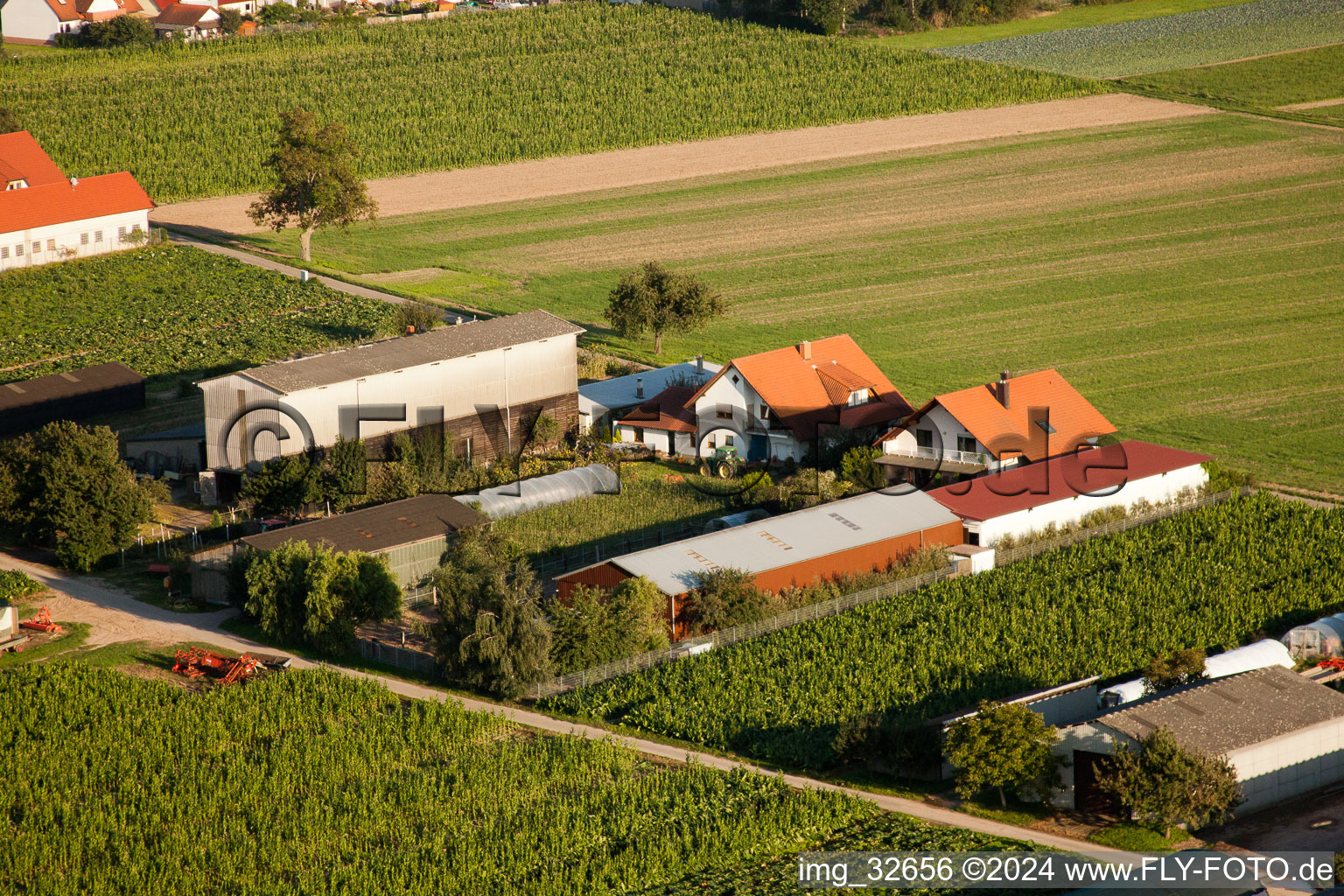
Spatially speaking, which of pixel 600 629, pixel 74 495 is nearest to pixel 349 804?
pixel 600 629

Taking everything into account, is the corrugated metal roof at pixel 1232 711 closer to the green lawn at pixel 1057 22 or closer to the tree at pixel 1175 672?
the tree at pixel 1175 672

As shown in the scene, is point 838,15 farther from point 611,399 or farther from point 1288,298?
point 611,399

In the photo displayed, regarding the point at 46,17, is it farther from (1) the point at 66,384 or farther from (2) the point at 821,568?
(2) the point at 821,568

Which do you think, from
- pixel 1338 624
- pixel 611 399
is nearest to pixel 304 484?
pixel 611 399

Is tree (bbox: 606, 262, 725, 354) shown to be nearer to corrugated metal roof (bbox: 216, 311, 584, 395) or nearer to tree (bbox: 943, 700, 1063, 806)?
corrugated metal roof (bbox: 216, 311, 584, 395)

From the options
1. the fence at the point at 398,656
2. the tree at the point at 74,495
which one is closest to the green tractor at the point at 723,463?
the fence at the point at 398,656
